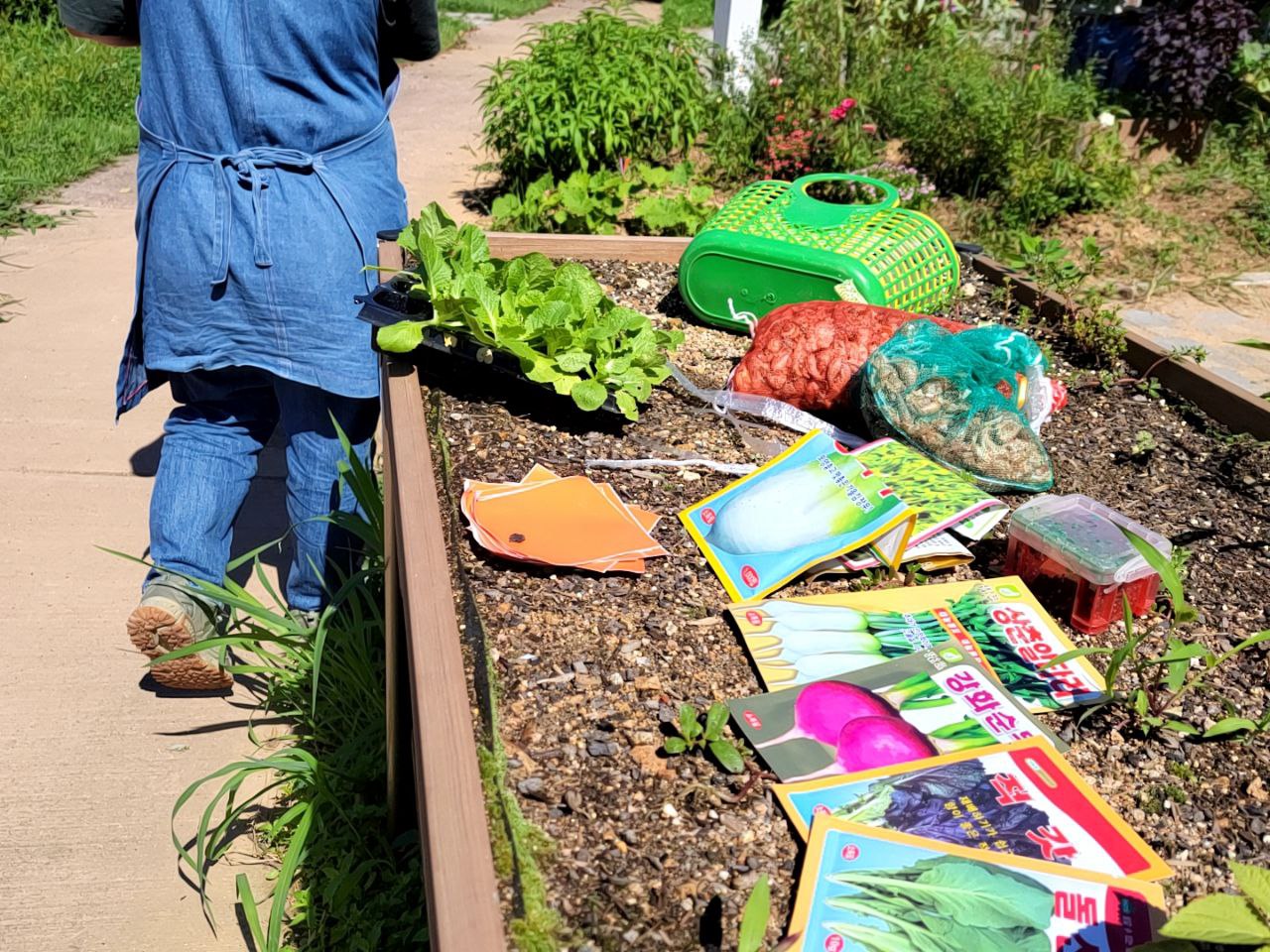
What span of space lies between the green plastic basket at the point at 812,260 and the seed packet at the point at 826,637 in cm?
118

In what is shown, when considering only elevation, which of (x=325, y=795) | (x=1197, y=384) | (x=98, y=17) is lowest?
(x=325, y=795)

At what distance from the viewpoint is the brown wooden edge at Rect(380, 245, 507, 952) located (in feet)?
3.98

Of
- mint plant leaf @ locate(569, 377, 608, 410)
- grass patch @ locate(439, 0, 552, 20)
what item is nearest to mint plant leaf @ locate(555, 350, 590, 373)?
mint plant leaf @ locate(569, 377, 608, 410)

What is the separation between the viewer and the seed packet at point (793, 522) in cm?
199

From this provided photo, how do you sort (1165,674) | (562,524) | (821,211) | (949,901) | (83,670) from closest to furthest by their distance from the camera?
(949,901)
(1165,674)
(562,524)
(83,670)
(821,211)

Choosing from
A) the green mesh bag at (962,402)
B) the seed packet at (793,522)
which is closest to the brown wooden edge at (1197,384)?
the green mesh bag at (962,402)

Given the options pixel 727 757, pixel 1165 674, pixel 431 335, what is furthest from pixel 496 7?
pixel 727 757

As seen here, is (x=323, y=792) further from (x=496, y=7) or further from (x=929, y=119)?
(x=496, y=7)

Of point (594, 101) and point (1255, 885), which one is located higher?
point (1255, 885)

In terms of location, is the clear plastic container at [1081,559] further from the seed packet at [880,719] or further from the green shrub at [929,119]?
the green shrub at [929,119]

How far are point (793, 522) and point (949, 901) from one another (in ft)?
2.79

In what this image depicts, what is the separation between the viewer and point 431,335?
2.47 m

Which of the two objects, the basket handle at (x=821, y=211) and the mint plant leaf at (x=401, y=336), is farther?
the basket handle at (x=821, y=211)

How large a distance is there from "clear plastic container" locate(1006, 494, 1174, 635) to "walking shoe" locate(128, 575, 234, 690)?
1764 mm
